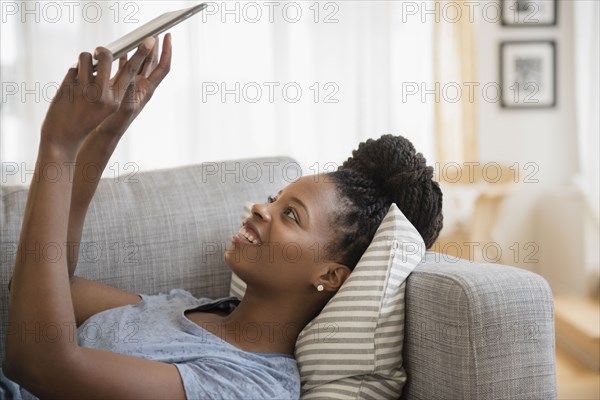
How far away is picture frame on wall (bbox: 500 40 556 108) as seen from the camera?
446cm

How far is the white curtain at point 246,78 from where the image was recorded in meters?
3.50

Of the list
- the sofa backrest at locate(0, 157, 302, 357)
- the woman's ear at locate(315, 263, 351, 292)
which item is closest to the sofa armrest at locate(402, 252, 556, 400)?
the woman's ear at locate(315, 263, 351, 292)

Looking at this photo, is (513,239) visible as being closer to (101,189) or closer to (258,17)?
(258,17)

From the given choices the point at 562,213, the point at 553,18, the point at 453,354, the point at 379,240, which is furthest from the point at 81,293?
the point at 553,18

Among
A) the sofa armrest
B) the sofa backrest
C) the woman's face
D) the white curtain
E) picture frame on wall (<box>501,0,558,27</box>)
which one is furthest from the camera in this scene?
picture frame on wall (<box>501,0,558,27</box>)

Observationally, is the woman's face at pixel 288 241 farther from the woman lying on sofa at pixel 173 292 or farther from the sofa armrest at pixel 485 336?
the sofa armrest at pixel 485 336

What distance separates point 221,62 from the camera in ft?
12.3

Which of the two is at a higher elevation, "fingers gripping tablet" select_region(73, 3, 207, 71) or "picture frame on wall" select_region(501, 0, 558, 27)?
"picture frame on wall" select_region(501, 0, 558, 27)

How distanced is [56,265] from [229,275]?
677 millimetres

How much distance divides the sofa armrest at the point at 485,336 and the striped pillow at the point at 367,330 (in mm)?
54

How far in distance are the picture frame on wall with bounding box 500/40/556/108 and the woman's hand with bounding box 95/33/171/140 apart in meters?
3.47

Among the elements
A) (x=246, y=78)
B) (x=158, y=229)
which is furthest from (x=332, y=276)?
(x=246, y=78)

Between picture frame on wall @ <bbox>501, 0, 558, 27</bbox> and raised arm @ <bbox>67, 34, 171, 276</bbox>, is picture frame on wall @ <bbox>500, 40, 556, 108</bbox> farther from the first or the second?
raised arm @ <bbox>67, 34, 171, 276</bbox>

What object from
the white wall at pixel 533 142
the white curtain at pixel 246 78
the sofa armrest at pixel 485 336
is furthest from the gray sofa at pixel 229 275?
the white wall at pixel 533 142
